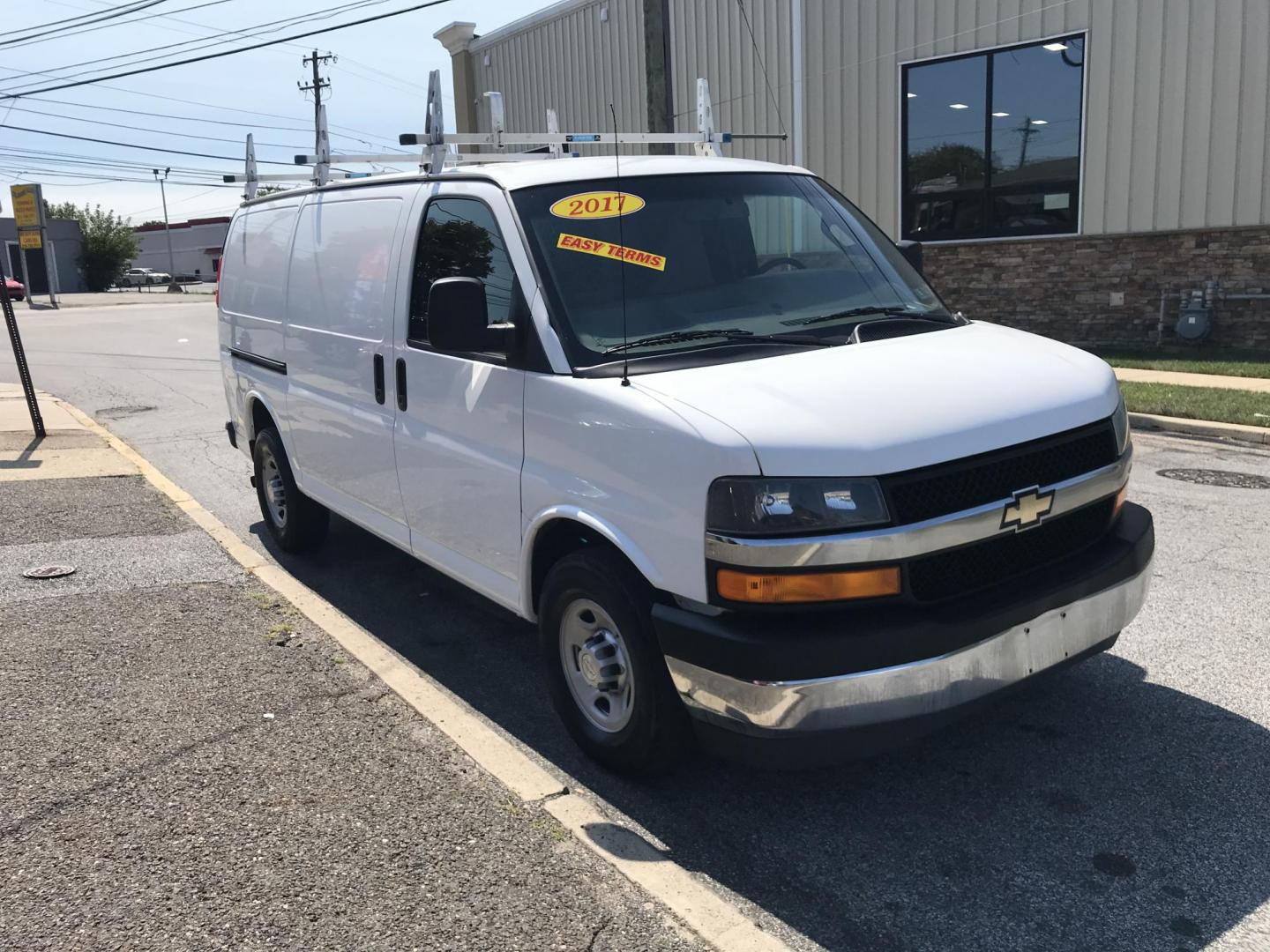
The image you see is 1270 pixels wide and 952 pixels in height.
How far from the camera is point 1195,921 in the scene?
2873mm

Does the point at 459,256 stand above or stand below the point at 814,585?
above

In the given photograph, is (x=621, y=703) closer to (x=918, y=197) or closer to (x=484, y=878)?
(x=484, y=878)

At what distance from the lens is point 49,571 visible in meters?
6.28

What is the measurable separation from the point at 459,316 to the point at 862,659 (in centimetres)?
181

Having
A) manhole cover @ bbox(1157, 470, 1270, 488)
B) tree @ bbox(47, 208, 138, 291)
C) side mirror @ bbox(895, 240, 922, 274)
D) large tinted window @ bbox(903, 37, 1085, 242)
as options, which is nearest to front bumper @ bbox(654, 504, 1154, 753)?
side mirror @ bbox(895, 240, 922, 274)

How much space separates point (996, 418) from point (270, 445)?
4.53 metres

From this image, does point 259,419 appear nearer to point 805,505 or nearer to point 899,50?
point 805,505

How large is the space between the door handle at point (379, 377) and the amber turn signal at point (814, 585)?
2351mm

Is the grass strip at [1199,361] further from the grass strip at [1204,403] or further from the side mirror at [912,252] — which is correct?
the side mirror at [912,252]

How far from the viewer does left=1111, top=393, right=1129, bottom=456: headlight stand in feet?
12.3

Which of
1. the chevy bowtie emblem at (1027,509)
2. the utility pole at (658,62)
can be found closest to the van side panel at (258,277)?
the chevy bowtie emblem at (1027,509)

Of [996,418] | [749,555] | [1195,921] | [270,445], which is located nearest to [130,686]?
[270,445]

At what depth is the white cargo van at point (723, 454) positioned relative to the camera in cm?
307

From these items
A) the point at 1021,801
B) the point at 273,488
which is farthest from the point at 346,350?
the point at 1021,801
